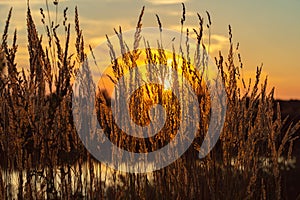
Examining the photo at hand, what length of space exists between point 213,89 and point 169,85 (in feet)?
0.93

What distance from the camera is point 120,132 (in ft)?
11.1

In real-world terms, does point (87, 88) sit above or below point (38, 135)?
above

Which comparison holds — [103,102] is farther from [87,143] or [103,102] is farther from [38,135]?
[38,135]

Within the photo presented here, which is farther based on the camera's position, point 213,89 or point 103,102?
point 213,89

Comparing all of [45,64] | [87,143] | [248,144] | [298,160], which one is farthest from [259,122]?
[298,160]

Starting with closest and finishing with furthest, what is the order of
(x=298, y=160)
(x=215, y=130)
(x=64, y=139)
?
(x=64, y=139)
(x=215, y=130)
(x=298, y=160)

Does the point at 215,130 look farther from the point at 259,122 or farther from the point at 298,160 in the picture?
the point at 298,160

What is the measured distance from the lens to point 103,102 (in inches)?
131

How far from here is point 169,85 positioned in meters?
3.68

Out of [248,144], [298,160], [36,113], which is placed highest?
[36,113]

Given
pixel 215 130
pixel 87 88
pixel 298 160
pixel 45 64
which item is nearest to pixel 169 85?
pixel 215 130

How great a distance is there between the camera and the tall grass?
285 cm

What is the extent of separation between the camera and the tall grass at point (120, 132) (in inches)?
112

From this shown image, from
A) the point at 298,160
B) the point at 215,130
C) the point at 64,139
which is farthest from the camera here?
the point at 298,160
